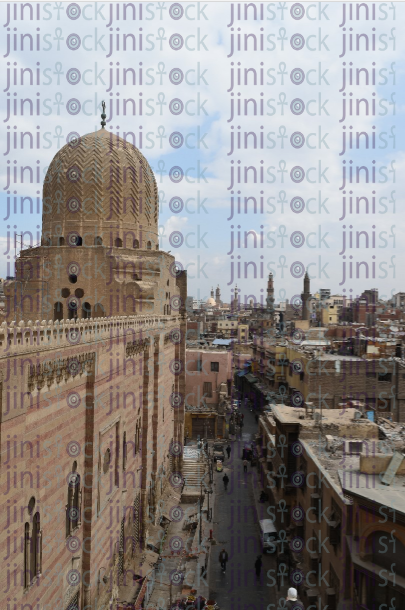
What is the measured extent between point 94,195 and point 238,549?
51.0ft

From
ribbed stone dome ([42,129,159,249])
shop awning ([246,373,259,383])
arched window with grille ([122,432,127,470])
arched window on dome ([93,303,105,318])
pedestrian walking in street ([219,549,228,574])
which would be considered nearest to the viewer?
arched window with grille ([122,432,127,470])

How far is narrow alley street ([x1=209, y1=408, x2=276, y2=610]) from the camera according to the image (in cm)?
1619

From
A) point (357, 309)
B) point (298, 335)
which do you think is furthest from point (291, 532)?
point (357, 309)

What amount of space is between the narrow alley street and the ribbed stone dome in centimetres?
1287

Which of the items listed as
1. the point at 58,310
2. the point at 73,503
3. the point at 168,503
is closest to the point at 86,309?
the point at 58,310

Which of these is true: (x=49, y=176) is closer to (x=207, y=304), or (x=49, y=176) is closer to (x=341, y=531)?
(x=341, y=531)

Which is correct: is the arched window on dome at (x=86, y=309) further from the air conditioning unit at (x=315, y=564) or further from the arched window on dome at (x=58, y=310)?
the air conditioning unit at (x=315, y=564)

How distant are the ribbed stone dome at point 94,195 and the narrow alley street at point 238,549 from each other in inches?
507

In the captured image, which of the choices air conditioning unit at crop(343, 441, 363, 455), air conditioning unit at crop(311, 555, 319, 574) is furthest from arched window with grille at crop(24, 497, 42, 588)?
air conditioning unit at crop(343, 441, 363, 455)

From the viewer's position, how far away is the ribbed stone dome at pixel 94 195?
21578 mm

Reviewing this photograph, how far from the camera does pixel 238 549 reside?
19.6m

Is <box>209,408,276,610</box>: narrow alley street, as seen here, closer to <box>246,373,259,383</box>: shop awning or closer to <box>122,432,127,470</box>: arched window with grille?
<box>122,432,127,470</box>: arched window with grille

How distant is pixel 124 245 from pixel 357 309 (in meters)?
67.0

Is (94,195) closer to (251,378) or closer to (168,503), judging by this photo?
(168,503)
